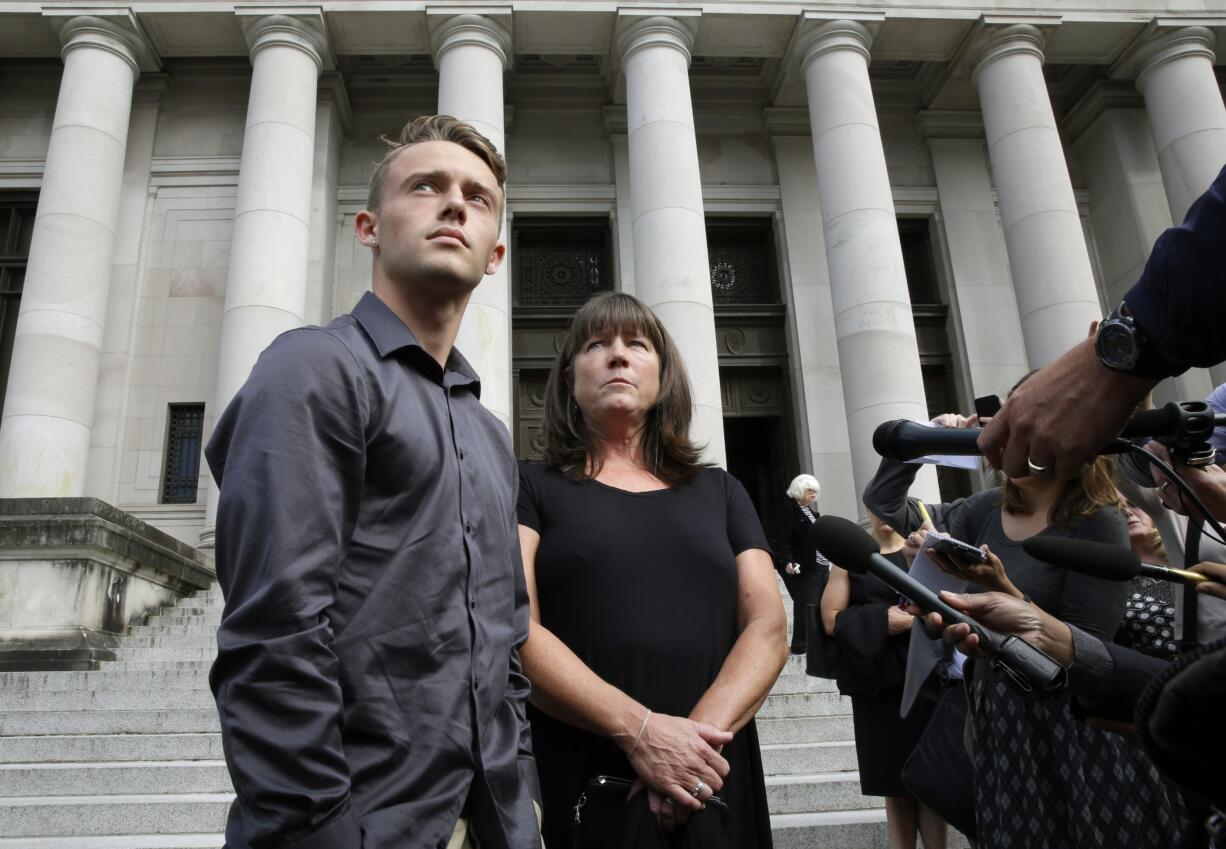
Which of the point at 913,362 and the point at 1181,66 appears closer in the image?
the point at 913,362

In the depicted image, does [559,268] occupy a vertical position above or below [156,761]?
above

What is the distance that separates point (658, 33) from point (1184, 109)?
9938 mm

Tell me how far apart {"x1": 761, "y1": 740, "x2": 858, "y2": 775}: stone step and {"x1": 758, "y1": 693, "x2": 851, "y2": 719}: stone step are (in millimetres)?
961

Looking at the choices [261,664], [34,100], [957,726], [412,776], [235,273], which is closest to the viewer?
[261,664]

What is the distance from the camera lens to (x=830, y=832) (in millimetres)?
4746

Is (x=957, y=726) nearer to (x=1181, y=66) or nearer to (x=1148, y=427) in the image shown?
(x=1148, y=427)

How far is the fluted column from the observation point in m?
15.8


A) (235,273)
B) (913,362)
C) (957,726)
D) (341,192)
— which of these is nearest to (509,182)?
(341,192)

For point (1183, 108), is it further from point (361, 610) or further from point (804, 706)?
point (361, 610)

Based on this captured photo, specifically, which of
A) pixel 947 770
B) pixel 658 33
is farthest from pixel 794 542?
pixel 658 33

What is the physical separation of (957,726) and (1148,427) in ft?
7.12

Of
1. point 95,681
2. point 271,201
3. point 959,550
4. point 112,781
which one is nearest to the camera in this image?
point 959,550

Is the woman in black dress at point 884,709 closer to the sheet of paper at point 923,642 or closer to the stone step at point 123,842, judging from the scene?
the sheet of paper at point 923,642

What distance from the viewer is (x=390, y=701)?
167cm
